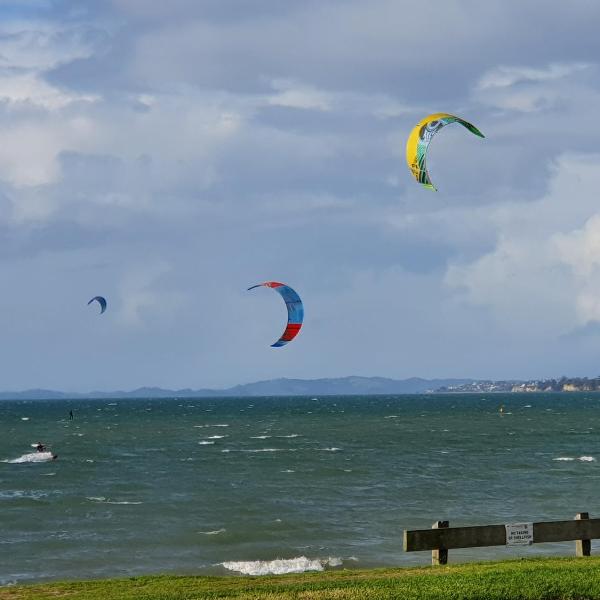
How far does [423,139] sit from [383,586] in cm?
1400

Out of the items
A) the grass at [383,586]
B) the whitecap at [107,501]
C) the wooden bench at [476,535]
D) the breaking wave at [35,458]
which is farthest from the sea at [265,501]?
the wooden bench at [476,535]

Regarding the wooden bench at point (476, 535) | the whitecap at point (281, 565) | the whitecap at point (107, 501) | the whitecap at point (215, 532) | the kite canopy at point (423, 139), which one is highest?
the kite canopy at point (423, 139)

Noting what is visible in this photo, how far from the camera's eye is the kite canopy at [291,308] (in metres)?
35.0

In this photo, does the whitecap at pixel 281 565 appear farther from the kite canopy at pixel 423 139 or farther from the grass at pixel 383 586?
the kite canopy at pixel 423 139

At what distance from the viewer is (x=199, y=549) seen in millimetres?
29016

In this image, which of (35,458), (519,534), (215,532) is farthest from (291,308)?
(35,458)

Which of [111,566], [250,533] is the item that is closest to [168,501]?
[250,533]

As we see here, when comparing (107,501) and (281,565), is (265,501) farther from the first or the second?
(281,565)

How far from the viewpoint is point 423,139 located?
25.7m

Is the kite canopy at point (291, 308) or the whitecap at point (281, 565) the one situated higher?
the kite canopy at point (291, 308)

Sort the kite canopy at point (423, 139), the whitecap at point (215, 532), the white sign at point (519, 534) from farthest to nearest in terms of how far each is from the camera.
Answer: the whitecap at point (215, 532), the kite canopy at point (423, 139), the white sign at point (519, 534)

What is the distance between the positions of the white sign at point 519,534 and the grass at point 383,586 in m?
0.46

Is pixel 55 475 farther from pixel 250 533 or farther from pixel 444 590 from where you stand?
pixel 444 590

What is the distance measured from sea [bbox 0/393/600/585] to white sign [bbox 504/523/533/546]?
7518 millimetres
